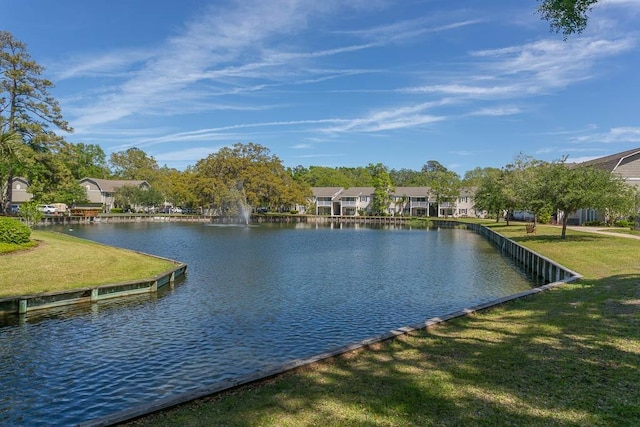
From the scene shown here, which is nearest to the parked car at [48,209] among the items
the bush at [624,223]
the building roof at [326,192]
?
the building roof at [326,192]

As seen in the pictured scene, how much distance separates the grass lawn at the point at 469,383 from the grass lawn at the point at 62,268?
44.4 ft

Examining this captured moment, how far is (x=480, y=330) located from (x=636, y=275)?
1026 centimetres

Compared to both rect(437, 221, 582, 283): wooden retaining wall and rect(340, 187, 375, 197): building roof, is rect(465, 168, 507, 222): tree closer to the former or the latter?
rect(437, 221, 582, 283): wooden retaining wall

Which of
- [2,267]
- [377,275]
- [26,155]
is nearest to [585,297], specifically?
[377,275]

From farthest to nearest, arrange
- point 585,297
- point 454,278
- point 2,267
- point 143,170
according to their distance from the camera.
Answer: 1. point 143,170
2. point 454,278
3. point 2,267
4. point 585,297

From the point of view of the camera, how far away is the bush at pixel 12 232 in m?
21.2

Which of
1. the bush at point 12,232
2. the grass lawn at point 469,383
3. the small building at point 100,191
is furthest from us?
the small building at point 100,191

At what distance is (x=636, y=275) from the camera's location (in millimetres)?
16938

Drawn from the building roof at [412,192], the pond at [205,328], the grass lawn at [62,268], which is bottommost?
the pond at [205,328]

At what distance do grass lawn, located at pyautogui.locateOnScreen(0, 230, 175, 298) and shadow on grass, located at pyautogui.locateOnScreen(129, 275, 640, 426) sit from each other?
44.5ft

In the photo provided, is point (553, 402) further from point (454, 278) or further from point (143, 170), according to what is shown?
point (143, 170)

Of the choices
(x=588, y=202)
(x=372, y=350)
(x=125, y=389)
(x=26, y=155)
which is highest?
(x=26, y=155)

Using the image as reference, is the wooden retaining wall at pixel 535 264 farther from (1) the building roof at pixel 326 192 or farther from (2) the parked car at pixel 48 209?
(2) the parked car at pixel 48 209

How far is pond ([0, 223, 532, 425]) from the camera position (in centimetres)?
972
